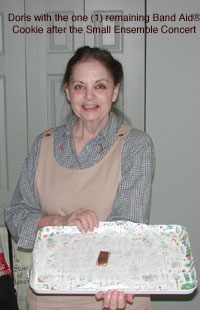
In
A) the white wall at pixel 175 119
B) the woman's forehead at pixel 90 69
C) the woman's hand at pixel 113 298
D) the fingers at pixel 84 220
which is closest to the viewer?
the woman's hand at pixel 113 298

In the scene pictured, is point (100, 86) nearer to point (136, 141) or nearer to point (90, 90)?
point (90, 90)

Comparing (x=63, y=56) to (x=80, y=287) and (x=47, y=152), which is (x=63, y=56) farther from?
(x=80, y=287)

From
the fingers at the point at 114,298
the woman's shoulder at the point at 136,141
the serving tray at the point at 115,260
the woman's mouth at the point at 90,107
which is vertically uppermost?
the woman's mouth at the point at 90,107

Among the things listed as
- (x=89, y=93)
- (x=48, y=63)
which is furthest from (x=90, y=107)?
(x=48, y=63)

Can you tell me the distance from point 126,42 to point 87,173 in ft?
3.17

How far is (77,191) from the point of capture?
4.29 feet

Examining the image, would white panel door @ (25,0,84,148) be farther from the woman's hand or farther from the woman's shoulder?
the woman's hand

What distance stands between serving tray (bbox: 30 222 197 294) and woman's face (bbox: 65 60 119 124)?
36cm

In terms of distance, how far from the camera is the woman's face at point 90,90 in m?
1.29

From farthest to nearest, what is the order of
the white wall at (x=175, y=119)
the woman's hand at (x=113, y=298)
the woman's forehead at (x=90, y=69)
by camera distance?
the white wall at (x=175, y=119), the woman's forehead at (x=90, y=69), the woman's hand at (x=113, y=298)

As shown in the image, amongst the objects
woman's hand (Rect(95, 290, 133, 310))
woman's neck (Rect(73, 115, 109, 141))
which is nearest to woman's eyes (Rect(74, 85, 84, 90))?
woman's neck (Rect(73, 115, 109, 141))

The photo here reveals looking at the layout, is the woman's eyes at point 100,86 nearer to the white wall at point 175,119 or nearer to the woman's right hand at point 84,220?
the woman's right hand at point 84,220

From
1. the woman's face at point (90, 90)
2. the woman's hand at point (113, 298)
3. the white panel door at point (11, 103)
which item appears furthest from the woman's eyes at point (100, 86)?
the white panel door at point (11, 103)

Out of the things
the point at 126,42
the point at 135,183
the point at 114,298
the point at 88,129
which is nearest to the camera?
the point at 114,298
